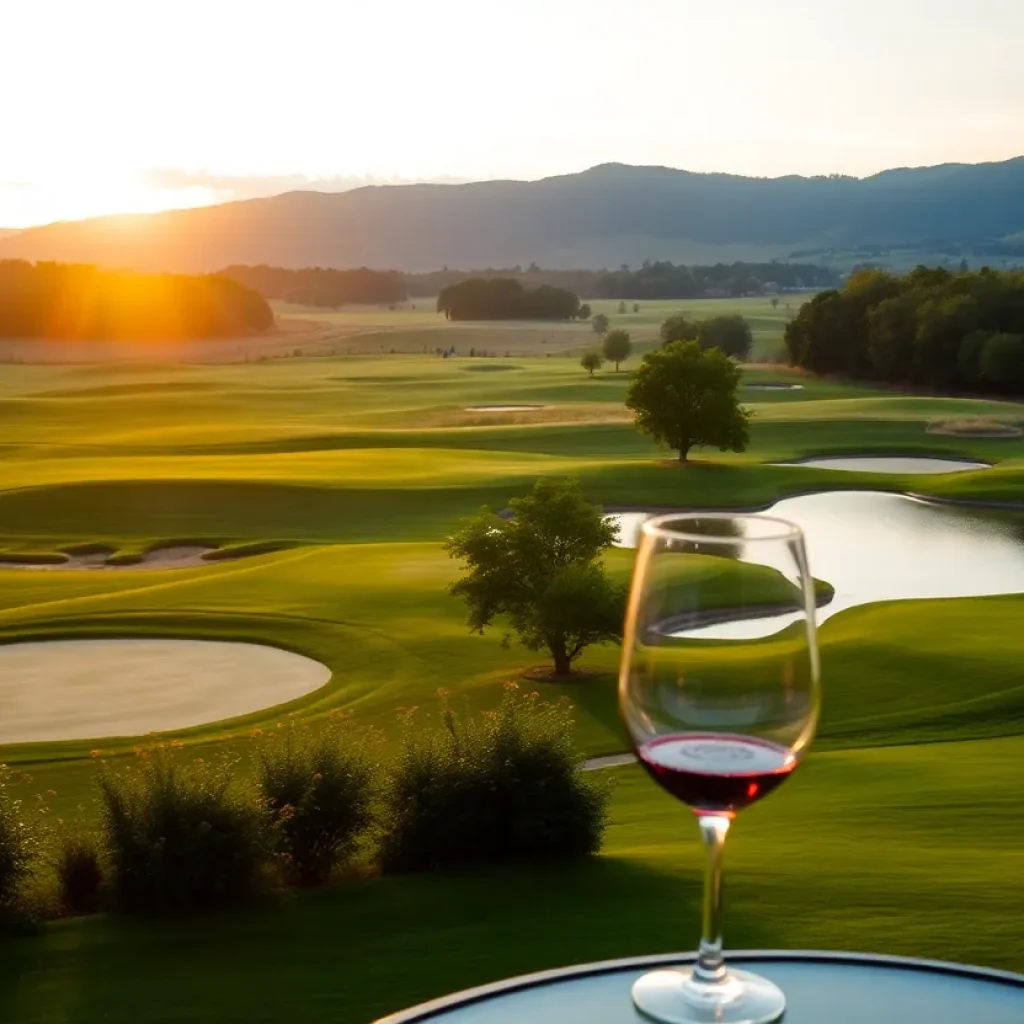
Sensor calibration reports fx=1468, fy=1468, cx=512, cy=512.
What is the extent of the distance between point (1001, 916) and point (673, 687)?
8.21m

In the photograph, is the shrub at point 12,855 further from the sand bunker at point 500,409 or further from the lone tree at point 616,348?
the lone tree at point 616,348

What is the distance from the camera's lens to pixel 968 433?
64.2 metres

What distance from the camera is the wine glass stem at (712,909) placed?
9.20 ft

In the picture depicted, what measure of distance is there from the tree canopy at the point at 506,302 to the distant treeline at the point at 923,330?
70.9 meters

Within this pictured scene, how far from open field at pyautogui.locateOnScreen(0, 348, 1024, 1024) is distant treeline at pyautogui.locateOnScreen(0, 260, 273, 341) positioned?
63.6 metres

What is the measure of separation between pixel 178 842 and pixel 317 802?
1.28 metres

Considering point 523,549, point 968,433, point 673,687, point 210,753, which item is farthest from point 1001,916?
point 968,433

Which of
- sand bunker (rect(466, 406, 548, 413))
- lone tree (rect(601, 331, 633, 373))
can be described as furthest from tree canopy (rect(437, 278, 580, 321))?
sand bunker (rect(466, 406, 548, 413))

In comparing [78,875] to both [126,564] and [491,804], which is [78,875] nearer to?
[491,804]

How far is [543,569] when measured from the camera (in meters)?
25.5

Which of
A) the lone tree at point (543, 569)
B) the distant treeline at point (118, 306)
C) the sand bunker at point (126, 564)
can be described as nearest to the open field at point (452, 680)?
the sand bunker at point (126, 564)

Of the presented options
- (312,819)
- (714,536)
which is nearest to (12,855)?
(312,819)

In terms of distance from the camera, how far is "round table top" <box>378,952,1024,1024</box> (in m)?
3.13

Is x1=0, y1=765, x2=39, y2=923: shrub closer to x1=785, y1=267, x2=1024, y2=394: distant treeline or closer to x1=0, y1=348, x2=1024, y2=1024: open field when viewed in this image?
x1=0, y1=348, x2=1024, y2=1024: open field
